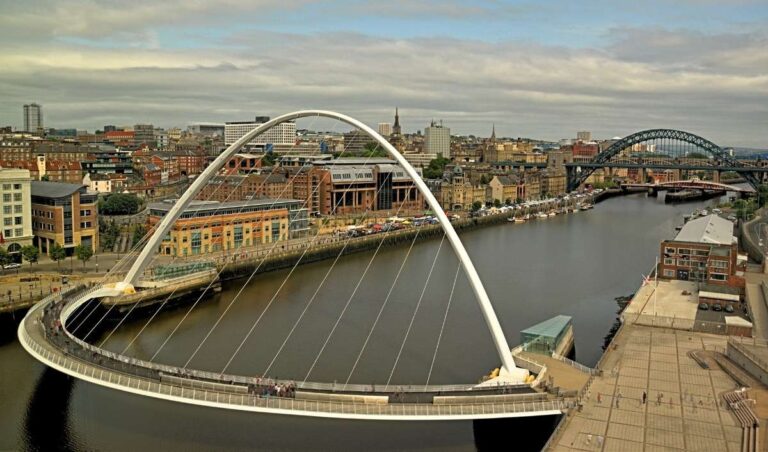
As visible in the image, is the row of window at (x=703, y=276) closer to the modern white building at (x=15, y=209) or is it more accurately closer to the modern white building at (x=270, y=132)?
the modern white building at (x=15, y=209)

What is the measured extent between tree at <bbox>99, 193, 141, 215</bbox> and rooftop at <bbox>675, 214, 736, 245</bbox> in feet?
104

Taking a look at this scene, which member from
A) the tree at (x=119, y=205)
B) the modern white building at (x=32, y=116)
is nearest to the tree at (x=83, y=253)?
the tree at (x=119, y=205)

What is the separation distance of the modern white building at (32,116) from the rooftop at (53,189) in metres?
109

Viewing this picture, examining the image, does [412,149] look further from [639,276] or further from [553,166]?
[639,276]

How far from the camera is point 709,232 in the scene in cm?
3070

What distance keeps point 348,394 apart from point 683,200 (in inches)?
2931

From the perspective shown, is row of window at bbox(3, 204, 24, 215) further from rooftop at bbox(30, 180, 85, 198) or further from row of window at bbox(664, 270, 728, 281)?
row of window at bbox(664, 270, 728, 281)

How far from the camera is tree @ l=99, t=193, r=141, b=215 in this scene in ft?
140

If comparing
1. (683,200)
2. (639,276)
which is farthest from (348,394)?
(683,200)

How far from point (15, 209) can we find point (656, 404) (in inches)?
1048

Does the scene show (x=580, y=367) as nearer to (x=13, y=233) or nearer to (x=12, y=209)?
(x=13, y=233)

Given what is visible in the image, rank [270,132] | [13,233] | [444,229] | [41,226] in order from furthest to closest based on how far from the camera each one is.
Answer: [270,132] < [41,226] < [13,233] < [444,229]

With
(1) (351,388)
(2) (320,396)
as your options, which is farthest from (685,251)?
(2) (320,396)

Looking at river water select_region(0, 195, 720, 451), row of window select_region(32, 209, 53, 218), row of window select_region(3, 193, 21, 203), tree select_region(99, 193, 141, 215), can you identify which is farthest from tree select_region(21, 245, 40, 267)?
tree select_region(99, 193, 141, 215)
